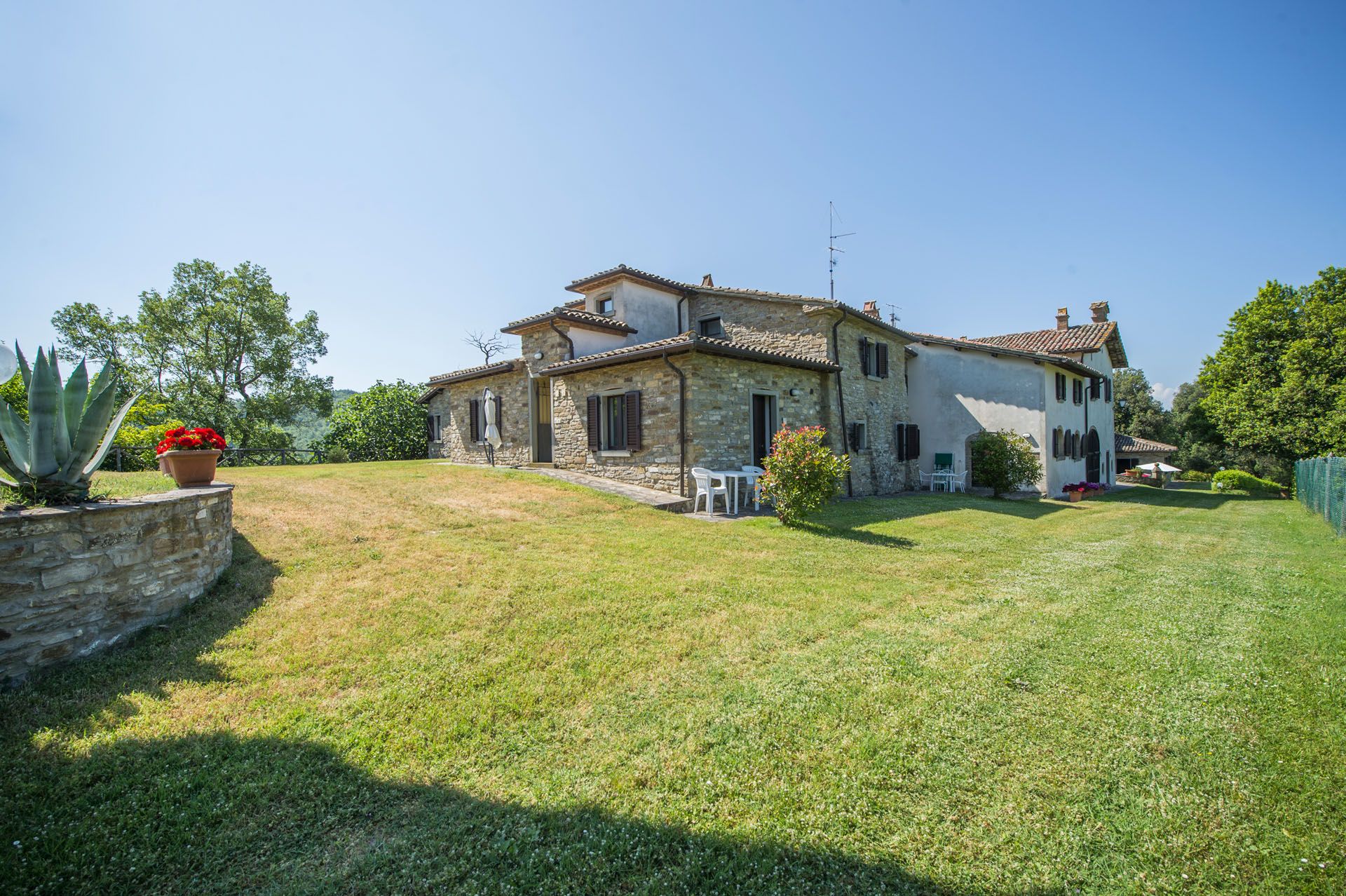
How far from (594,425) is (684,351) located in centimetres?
340

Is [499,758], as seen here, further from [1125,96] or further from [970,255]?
[970,255]

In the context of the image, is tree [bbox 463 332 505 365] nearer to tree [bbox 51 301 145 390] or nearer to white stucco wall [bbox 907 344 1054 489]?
tree [bbox 51 301 145 390]

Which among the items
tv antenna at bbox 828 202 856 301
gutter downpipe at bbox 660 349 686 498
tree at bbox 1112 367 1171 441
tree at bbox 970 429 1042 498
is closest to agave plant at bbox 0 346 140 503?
gutter downpipe at bbox 660 349 686 498

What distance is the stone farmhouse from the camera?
40.3ft

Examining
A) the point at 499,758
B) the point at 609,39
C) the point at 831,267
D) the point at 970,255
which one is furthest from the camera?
the point at 831,267

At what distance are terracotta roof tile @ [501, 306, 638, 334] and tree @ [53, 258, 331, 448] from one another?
20.0 meters

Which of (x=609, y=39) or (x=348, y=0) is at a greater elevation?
(x=609, y=39)

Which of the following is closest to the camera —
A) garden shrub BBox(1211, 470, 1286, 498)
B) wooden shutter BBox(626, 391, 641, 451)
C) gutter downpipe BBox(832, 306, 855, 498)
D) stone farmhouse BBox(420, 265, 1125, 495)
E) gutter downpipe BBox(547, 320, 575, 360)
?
stone farmhouse BBox(420, 265, 1125, 495)

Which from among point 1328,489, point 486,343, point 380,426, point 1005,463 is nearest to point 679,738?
point 1328,489

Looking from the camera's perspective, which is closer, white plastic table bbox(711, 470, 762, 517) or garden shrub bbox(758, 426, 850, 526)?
garden shrub bbox(758, 426, 850, 526)

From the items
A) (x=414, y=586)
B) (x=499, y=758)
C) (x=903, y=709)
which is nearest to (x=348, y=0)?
(x=414, y=586)

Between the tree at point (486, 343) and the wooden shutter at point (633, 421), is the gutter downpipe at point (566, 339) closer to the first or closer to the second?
the wooden shutter at point (633, 421)

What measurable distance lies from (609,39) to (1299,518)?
1949cm

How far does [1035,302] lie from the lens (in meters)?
24.3
